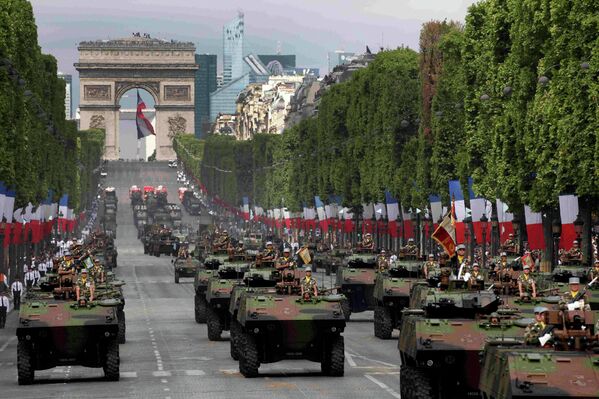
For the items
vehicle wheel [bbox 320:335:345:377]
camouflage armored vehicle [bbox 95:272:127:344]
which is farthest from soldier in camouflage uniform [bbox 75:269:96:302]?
vehicle wheel [bbox 320:335:345:377]

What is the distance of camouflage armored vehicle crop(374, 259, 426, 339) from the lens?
54.6 meters

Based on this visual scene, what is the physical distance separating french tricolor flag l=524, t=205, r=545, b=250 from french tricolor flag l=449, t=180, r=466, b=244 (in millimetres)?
14208

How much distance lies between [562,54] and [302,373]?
83.9 ft

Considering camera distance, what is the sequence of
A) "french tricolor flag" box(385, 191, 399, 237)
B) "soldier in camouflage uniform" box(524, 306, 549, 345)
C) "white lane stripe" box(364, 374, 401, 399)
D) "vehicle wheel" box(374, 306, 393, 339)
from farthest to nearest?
"french tricolor flag" box(385, 191, 399, 237) < "vehicle wheel" box(374, 306, 393, 339) < "white lane stripe" box(364, 374, 401, 399) < "soldier in camouflage uniform" box(524, 306, 549, 345)

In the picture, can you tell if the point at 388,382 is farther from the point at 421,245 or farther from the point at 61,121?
the point at 61,121

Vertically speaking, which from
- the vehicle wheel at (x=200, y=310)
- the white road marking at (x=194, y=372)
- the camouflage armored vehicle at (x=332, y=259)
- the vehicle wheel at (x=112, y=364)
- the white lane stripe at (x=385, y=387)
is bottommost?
the white lane stripe at (x=385, y=387)

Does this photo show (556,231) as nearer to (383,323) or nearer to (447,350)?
(383,323)

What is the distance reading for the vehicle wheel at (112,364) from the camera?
4159 cm

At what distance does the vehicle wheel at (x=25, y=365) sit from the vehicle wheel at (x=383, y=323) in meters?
16.0

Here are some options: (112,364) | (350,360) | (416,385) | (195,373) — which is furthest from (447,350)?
(350,360)

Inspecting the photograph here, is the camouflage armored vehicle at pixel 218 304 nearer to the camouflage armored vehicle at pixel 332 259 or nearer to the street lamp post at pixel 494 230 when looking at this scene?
the street lamp post at pixel 494 230

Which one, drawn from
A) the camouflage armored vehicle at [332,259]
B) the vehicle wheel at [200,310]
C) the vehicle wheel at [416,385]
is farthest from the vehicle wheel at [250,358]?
the camouflage armored vehicle at [332,259]

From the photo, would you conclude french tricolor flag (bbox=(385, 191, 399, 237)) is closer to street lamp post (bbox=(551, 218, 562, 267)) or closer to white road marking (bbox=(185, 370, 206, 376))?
street lamp post (bbox=(551, 218, 562, 267))

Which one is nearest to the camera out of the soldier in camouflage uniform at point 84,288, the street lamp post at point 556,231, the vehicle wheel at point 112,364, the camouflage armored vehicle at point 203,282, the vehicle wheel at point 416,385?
the vehicle wheel at point 416,385
